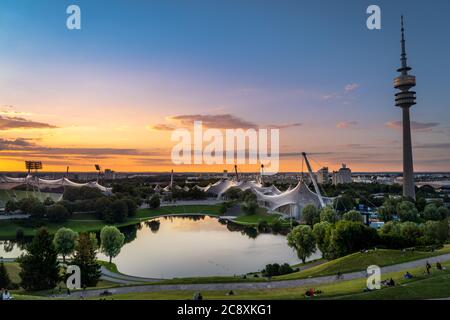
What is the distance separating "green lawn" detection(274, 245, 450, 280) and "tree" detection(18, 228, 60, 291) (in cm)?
1073

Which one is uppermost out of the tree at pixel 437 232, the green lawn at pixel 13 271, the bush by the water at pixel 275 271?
the tree at pixel 437 232

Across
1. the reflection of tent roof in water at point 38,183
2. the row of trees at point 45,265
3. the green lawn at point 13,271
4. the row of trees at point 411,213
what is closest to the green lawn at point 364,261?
the row of trees at point 45,265

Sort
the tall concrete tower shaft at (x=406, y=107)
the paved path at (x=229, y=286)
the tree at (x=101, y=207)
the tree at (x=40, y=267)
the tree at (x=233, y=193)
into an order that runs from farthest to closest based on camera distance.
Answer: the tree at (x=233, y=193) < the tall concrete tower shaft at (x=406, y=107) < the tree at (x=101, y=207) < the tree at (x=40, y=267) < the paved path at (x=229, y=286)

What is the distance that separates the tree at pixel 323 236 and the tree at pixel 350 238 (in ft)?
3.36

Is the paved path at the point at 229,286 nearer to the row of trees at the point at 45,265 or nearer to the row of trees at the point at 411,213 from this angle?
the row of trees at the point at 45,265

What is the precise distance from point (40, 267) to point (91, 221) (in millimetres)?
25139

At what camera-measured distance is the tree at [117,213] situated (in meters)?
40.9

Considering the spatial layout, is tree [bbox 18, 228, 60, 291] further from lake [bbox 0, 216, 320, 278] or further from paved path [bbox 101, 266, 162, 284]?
lake [bbox 0, 216, 320, 278]

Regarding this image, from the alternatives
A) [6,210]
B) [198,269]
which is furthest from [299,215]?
[6,210]

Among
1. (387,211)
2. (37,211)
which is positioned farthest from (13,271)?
(387,211)

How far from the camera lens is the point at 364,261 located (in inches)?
603

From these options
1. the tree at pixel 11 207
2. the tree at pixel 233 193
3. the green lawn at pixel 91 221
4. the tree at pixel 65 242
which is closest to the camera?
the tree at pixel 65 242

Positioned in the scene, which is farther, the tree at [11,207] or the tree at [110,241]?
the tree at [11,207]
